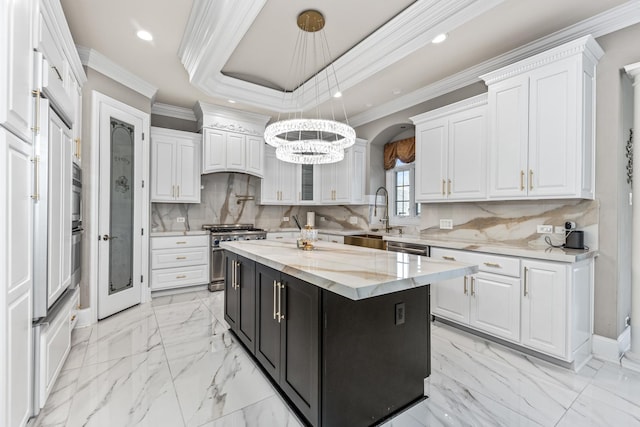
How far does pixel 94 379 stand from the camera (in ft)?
6.82

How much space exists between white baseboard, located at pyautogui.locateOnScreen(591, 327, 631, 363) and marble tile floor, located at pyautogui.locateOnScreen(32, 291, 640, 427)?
110 mm

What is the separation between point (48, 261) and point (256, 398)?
1551mm

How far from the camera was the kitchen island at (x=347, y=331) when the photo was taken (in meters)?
1.48

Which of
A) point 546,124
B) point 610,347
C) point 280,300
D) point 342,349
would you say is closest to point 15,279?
point 280,300

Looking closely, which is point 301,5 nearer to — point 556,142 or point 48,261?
point 556,142

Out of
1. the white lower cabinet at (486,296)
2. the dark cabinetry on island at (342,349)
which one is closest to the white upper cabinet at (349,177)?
the white lower cabinet at (486,296)

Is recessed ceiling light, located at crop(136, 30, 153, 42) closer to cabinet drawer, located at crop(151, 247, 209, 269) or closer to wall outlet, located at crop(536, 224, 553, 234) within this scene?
cabinet drawer, located at crop(151, 247, 209, 269)

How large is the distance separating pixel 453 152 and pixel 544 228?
1.16 metres

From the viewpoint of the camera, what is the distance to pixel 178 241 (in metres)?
4.18

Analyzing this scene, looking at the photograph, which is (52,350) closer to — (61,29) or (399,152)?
(61,29)

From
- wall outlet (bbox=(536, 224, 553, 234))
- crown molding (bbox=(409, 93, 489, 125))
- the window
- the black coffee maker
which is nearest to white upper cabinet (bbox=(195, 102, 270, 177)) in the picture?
the window

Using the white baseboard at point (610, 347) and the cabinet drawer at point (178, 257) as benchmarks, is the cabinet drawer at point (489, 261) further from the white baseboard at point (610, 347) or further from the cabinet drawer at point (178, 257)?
the cabinet drawer at point (178, 257)

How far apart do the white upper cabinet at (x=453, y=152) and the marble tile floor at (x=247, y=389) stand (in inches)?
60.6

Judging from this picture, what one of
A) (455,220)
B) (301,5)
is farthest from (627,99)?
(301,5)
